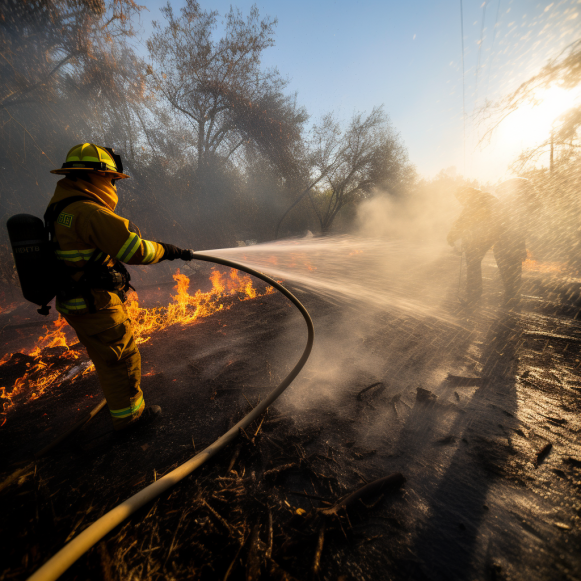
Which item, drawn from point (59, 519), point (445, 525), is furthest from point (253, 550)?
point (59, 519)

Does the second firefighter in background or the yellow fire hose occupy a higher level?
the second firefighter in background

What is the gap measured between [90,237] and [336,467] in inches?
114

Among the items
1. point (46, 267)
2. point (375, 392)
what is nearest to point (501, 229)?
point (375, 392)

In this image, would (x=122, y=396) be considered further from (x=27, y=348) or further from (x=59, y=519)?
(x=27, y=348)

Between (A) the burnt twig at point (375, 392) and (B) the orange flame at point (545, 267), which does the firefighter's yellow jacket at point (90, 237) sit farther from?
(B) the orange flame at point (545, 267)

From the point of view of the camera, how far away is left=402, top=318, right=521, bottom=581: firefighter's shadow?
144 cm

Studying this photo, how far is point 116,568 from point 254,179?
1483 centimetres

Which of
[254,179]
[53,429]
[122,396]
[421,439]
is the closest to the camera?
[421,439]

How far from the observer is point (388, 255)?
979cm

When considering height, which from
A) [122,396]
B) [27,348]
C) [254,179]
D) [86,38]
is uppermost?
[86,38]

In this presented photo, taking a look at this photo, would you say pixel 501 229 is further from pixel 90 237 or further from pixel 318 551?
pixel 90 237

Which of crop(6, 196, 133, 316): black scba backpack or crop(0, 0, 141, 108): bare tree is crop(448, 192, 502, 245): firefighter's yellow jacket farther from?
crop(0, 0, 141, 108): bare tree

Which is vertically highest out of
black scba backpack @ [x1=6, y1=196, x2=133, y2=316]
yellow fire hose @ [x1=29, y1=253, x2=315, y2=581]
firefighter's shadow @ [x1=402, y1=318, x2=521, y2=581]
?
black scba backpack @ [x1=6, y1=196, x2=133, y2=316]

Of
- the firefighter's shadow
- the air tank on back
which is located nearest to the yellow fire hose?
the firefighter's shadow
